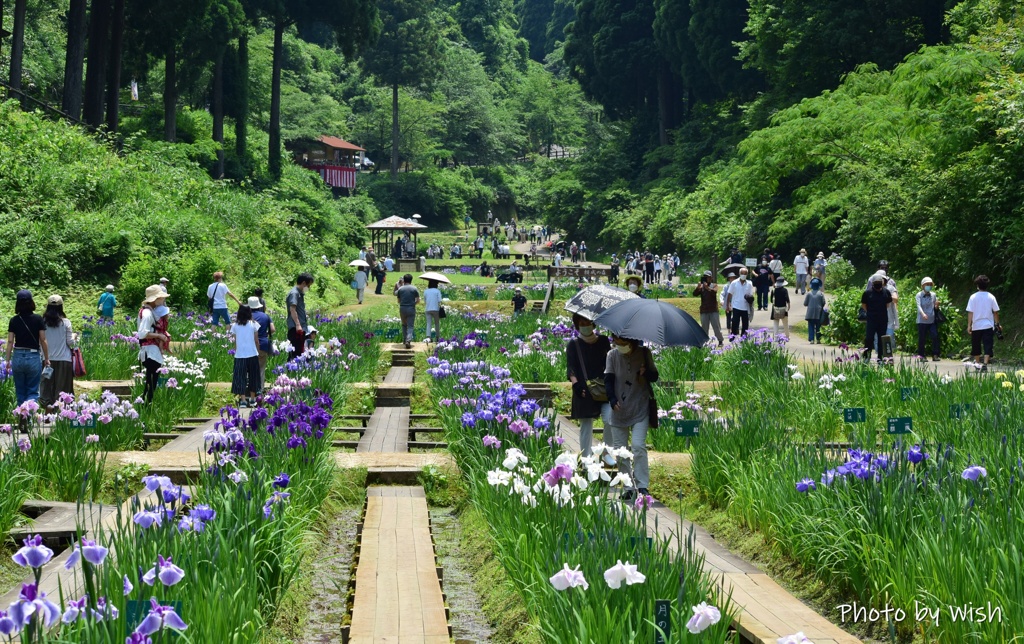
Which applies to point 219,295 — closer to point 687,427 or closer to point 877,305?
point 877,305

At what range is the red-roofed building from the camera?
236ft

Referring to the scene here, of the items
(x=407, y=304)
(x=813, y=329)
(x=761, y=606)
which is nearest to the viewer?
(x=761, y=606)

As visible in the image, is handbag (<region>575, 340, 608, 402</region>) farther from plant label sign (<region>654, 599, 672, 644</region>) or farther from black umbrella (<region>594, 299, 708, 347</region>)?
plant label sign (<region>654, 599, 672, 644</region>)

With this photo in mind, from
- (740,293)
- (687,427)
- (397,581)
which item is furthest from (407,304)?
(397,581)

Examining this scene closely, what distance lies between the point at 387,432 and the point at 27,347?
350cm

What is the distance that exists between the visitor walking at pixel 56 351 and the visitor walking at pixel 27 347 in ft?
1.20

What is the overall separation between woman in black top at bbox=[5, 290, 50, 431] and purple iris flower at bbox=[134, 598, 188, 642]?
7715 millimetres

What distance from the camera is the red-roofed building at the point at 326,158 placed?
72.0 meters

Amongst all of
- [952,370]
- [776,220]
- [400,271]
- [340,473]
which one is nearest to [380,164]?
[400,271]

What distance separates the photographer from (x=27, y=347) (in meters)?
10.2

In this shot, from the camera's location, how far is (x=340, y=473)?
854 centimetres

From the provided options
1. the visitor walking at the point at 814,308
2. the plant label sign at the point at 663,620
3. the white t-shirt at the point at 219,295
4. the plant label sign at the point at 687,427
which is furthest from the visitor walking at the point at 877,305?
the plant label sign at the point at 663,620

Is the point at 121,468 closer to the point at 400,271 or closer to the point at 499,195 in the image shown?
the point at 400,271

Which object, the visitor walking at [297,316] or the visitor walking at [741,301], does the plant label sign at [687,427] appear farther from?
the visitor walking at [741,301]
